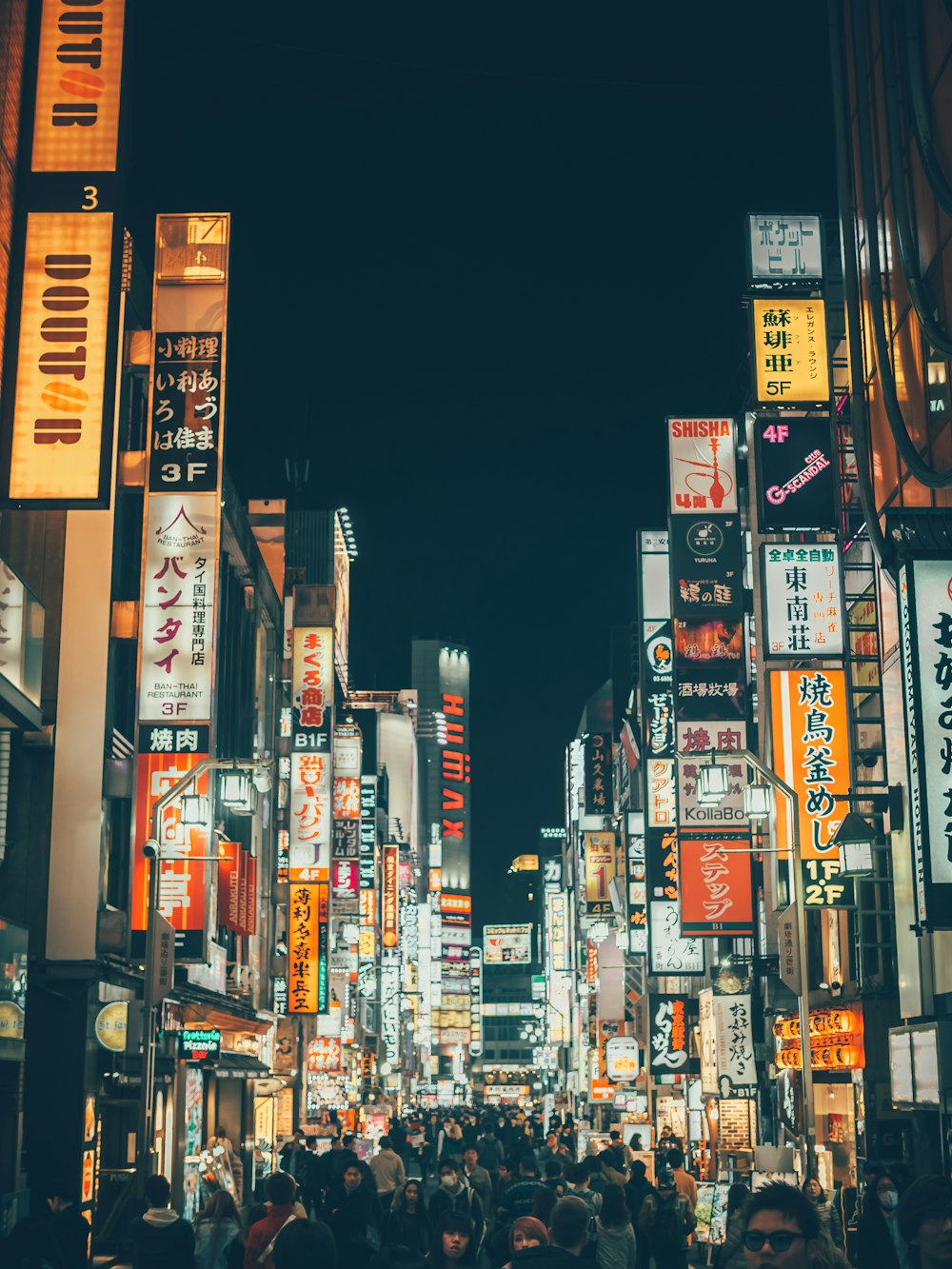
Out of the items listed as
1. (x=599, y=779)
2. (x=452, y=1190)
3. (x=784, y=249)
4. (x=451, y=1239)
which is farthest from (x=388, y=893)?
(x=451, y=1239)

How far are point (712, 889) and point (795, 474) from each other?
8720mm

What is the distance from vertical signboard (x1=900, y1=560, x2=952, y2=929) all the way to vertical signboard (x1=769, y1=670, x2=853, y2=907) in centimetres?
1366

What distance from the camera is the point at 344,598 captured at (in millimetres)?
85312

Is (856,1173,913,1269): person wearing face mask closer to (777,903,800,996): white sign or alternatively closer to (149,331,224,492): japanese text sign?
(777,903,800,996): white sign

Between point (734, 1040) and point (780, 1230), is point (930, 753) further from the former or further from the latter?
point (734, 1040)

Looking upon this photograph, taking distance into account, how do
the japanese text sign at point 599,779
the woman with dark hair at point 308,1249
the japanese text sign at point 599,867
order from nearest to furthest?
the woman with dark hair at point 308,1249 < the japanese text sign at point 599,867 < the japanese text sign at point 599,779

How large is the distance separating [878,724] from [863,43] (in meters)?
14.2

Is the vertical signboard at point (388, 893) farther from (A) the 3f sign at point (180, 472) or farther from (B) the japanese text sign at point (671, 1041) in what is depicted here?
(A) the 3f sign at point (180, 472)

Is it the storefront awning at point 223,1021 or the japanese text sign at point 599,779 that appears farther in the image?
the japanese text sign at point 599,779

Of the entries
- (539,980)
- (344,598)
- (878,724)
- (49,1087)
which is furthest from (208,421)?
(539,980)

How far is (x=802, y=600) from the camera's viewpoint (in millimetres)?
31516

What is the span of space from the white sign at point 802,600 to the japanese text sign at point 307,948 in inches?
884

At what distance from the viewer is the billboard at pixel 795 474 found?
102 feet

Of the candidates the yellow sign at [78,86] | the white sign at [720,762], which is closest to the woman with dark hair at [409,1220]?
the yellow sign at [78,86]
